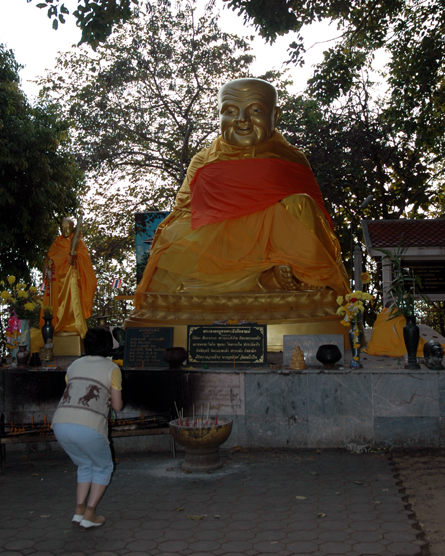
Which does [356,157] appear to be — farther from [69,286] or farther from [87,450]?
[87,450]

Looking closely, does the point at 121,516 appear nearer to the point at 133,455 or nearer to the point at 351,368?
the point at 133,455

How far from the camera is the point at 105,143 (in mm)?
13305

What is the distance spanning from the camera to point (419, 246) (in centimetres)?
882

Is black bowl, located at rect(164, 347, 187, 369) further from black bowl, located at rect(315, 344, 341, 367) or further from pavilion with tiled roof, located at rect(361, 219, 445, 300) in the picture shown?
pavilion with tiled roof, located at rect(361, 219, 445, 300)

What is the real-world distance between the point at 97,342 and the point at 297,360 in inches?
86.0

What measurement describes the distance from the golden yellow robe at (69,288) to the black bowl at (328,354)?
119 inches

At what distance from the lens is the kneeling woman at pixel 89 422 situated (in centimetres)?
299

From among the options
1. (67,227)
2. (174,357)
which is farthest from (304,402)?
(67,227)

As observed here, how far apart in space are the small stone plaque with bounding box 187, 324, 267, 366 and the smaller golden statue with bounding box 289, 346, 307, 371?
29 centimetres

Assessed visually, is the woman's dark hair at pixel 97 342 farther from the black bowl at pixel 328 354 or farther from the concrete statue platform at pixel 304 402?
the black bowl at pixel 328 354

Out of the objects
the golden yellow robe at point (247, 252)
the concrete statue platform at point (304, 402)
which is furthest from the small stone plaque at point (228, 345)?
the golden yellow robe at point (247, 252)

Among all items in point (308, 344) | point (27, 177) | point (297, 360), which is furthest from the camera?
point (27, 177)

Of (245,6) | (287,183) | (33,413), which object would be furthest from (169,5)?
(33,413)

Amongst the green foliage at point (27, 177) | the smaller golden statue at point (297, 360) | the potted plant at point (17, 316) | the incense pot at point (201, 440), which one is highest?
the green foliage at point (27, 177)
